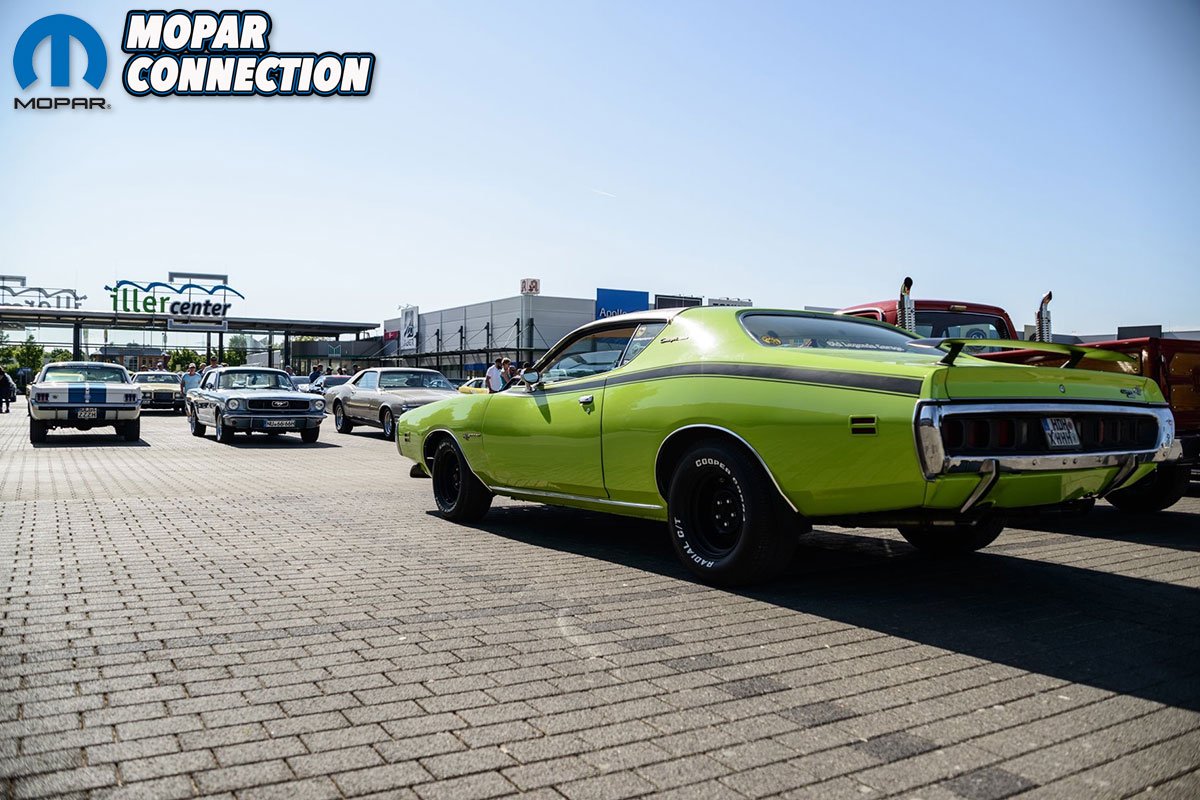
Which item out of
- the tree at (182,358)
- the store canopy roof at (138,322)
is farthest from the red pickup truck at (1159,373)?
the tree at (182,358)

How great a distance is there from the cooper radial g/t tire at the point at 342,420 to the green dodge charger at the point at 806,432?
15.3 meters

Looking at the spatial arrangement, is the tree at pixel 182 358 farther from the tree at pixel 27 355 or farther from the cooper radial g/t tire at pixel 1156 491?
the cooper radial g/t tire at pixel 1156 491

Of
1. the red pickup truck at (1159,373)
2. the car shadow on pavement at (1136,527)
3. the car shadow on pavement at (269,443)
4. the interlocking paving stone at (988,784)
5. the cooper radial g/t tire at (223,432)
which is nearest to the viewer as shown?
the interlocking paving stone at (988,784)

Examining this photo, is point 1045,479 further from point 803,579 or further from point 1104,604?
point 803,579

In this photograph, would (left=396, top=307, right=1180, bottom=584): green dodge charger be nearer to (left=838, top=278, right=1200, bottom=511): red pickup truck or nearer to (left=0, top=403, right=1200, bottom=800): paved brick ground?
(left=0, top=403, right=1200, bottom=800): paved brick ground

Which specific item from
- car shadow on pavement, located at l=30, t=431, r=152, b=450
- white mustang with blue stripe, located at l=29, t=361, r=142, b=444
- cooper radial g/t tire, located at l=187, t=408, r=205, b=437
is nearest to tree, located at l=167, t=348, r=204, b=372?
cooper radial g/t tire, located at l=187, t=408, r=205, b=437

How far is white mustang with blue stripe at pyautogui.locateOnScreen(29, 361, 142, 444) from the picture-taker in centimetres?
1620

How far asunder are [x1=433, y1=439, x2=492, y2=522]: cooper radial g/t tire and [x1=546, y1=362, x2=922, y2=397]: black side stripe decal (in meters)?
1.74

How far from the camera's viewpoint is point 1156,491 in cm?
775

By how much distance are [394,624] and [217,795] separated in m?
1.72

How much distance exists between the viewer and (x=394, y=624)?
4.11m

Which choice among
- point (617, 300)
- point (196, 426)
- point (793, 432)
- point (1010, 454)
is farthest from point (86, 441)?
point (617, 300)

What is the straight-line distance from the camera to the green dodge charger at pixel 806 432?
157 inches

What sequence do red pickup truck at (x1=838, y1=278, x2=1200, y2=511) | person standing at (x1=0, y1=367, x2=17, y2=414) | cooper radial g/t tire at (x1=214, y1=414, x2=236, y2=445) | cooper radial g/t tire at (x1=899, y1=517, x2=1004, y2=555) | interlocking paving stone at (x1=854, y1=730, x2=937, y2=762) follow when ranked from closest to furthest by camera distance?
interlocking paving stone at (x1=854, y1=730, x2=937, y2=762) → cooper radial g/t tire at (x1=899, y1=517, x2=1004, y2=555) → red pickup truck at (x1=838, y1=278, x2=1200, y2=511) → cooper radial g/t tire at (x1=214, y1=414, x2=236, y2=445) → person standing at (x1=0, y1=367, x2=17, y2=414)
